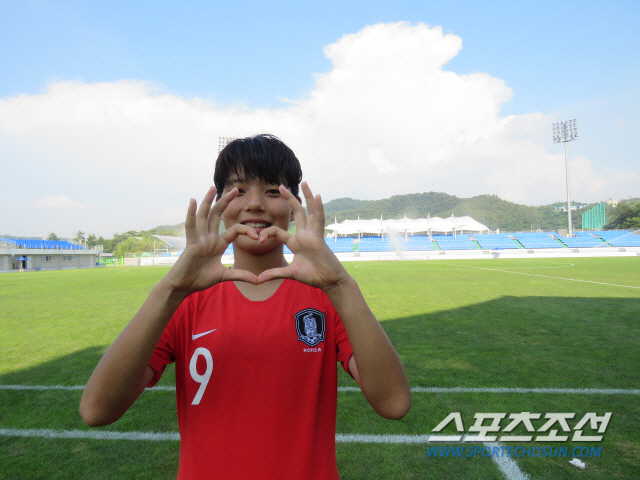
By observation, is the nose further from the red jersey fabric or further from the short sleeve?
the short sleeve

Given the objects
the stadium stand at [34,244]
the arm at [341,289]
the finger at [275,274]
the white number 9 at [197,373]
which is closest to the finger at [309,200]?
the arm at [341,289]

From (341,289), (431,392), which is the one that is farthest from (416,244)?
(341,289)

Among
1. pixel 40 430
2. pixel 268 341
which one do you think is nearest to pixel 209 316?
pixel 268 341

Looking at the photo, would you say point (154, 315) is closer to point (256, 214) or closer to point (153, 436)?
point (256, 214)

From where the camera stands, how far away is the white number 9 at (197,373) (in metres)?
1.32

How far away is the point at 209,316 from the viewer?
142cm

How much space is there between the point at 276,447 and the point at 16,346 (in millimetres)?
7942

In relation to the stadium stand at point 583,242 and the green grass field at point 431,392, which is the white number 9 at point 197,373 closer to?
the green grass field at point 431,392

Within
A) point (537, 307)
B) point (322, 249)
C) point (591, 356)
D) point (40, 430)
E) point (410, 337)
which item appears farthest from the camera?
point (537, 307)

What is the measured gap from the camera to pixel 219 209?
4.04ft

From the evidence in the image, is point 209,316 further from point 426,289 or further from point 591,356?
point 426,289

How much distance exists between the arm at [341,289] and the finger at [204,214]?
0.20 m

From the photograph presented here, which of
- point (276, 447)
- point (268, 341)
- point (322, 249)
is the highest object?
point (322, 249)

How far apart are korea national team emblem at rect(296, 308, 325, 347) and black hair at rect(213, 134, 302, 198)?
0.59 meters
